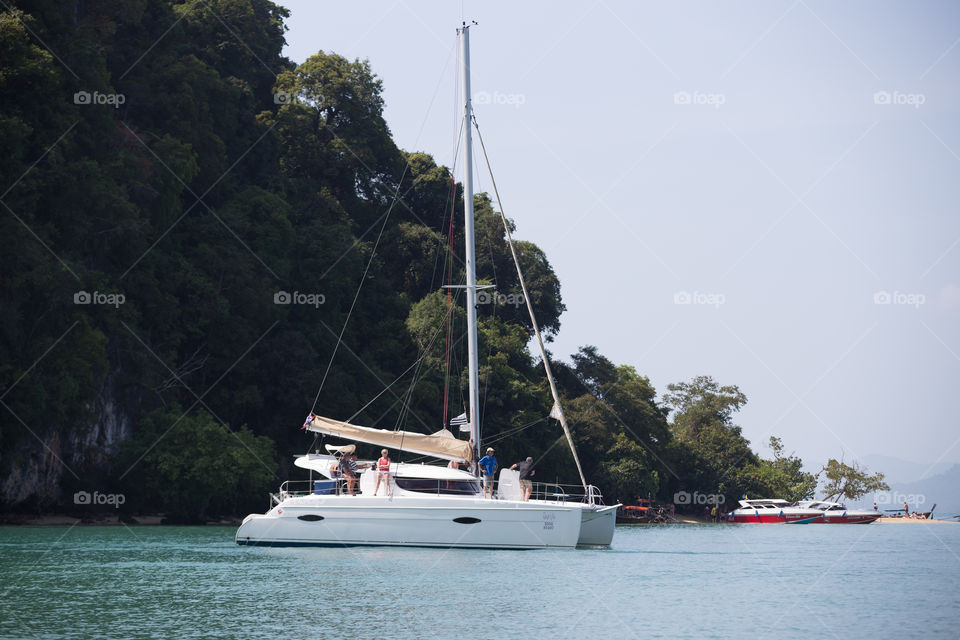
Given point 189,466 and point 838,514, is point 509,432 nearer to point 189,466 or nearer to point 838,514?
point 189,466

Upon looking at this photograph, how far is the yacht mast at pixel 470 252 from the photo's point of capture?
29781mm

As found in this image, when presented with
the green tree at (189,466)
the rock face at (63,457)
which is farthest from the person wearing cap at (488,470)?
the rock face at (63,457)

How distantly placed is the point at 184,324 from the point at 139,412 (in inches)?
188

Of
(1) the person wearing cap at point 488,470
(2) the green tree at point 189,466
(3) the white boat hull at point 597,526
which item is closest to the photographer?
(1) the person wearing cap at point 488,470

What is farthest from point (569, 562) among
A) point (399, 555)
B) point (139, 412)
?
point (139, 412)

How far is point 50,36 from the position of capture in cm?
4394

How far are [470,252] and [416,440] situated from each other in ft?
18.7

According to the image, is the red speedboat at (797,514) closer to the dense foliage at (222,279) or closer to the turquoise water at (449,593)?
the dense foliage at (222,279)

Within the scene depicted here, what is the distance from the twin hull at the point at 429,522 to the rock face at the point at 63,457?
16.9 metres

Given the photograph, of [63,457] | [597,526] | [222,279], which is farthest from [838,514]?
[63,457]

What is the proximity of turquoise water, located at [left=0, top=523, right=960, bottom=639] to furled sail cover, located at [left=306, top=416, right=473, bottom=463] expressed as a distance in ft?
9.66

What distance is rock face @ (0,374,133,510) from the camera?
4147 cm

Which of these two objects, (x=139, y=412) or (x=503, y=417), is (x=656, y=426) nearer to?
(x=503, y=417)

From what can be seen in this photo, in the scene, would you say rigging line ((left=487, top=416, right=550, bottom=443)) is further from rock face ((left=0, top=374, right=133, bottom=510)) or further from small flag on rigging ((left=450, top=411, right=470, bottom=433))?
small flag on rigging ((left=450, top=411, right=470, bottom=433))
